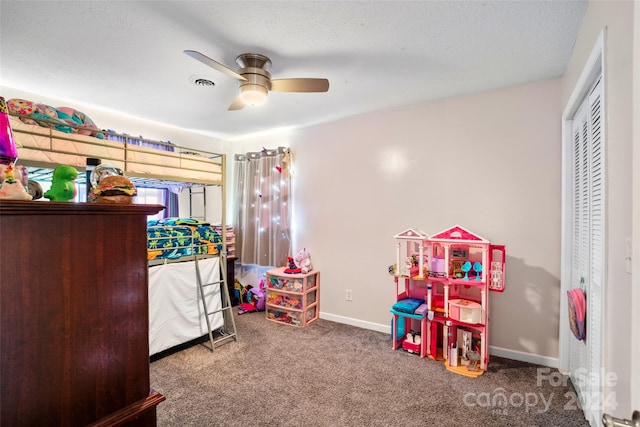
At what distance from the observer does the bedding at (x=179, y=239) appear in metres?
2.58

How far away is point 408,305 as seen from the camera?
106 inches

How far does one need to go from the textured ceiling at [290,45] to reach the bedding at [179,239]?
49.2 inches

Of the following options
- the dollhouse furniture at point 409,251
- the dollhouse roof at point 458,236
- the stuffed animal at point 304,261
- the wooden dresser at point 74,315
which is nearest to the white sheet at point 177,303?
the stuffed animal at point 304,261

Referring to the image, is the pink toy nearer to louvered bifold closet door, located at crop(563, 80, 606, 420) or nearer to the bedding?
the bedding

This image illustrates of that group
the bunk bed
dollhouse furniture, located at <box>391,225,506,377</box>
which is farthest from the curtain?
dollhouse furniture, located at <box>391,225,506,377</box>

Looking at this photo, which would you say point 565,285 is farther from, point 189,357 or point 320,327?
point 189,357

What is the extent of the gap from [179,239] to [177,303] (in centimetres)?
60

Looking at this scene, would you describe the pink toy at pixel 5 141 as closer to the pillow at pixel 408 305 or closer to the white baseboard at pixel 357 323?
the pillow at pixel 408 305

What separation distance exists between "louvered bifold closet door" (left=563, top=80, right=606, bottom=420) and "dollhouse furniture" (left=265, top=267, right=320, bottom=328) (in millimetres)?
2401

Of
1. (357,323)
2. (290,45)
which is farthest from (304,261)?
(290,45)

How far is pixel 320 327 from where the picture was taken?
10.9 ft

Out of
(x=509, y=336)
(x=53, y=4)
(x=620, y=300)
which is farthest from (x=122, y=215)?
(x=509, y=336)

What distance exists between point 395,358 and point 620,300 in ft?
6.07

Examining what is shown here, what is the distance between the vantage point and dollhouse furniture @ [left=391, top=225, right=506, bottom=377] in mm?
2377
